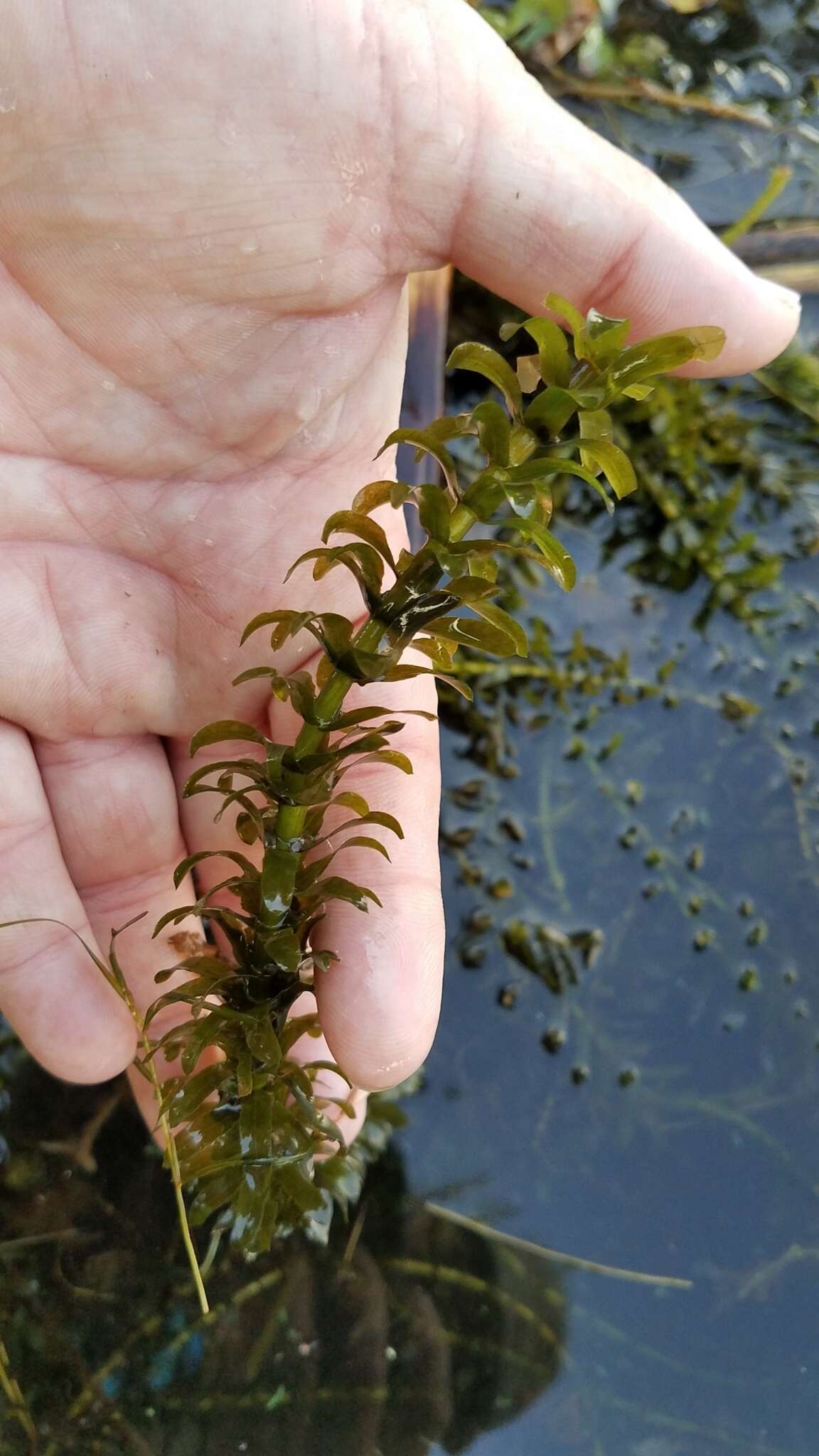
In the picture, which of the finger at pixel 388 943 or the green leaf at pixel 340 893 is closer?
the green leaf at pixel 340 893

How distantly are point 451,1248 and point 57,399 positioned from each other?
1935mm

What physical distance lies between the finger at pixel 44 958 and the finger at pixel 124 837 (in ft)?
0.23

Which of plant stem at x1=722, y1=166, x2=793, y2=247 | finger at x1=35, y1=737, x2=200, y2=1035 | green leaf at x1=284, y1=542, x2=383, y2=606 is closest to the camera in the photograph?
green leaf at x1=284, y1=542, x2=383, y2=606

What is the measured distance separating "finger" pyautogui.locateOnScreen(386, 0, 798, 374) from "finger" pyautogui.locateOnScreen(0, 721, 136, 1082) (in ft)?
4.12

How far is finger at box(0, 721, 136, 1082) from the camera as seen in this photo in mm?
2273

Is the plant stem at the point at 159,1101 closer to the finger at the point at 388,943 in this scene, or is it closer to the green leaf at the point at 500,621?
the finger at the point at 388,943

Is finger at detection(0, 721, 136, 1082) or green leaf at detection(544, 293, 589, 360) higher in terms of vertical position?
green leaf at detection(544, 293, 589, 360)

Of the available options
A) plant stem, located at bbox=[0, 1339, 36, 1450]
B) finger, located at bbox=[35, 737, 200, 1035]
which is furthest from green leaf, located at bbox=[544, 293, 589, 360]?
plant stem, located at bbox=[0, 1339, 36, 1450]

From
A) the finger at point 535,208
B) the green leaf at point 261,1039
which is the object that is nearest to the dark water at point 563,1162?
the green leaf at point 261,1039

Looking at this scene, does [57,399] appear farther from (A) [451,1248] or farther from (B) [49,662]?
(A) [451,1248]

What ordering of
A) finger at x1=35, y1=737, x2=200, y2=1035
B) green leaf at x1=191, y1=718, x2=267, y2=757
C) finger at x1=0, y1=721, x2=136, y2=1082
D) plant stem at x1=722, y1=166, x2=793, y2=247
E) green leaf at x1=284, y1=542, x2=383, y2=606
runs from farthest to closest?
plant stem at x1=722, y1=166, x2=793, y2=247, finger at x1=35, y1=737, x2=200, y2=1035, finger at x1=0, y1=721, x2=136, y2=1082, green leaf at x1=191, y1=718, x2=267, y2=757, green leaf at x1=284, y1=542, x2=383, y2=606

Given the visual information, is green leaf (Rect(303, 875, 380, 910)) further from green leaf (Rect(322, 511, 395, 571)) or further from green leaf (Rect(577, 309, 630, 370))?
green leaf (Rect(577, 309, 630, 370))

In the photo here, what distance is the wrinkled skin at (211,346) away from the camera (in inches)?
77.2

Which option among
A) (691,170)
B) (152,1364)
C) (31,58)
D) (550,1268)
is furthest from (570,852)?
(691,170)
